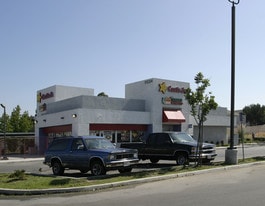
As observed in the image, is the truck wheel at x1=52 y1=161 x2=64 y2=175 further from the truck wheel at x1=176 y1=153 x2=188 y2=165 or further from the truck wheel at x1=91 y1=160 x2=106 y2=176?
the truck wheel at x1=176 y1=153 x2=188 y2=165

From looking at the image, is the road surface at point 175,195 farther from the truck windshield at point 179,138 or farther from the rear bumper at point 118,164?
the truck windshield at point 179,138

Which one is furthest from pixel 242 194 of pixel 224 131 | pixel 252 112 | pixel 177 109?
pixel 252 112

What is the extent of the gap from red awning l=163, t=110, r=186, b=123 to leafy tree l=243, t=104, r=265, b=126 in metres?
83.7

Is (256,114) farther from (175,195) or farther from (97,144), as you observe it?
(175,195)

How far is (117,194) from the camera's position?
11.9m

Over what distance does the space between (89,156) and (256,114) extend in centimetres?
11159

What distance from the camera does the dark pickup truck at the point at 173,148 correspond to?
66.4 ft

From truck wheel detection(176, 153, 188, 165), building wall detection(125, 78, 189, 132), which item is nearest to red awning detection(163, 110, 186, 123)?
building wall detection(125, 78, 189, 132)

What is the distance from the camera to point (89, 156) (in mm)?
16562

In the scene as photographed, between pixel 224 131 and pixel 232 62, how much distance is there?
32277mm

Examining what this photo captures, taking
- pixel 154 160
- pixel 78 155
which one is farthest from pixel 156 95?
pixel 78 155

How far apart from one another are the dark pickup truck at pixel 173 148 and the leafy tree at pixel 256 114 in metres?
104

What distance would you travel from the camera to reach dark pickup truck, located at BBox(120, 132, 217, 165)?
797 inches

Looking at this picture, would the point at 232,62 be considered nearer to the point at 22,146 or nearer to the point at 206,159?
the point at 206,159
